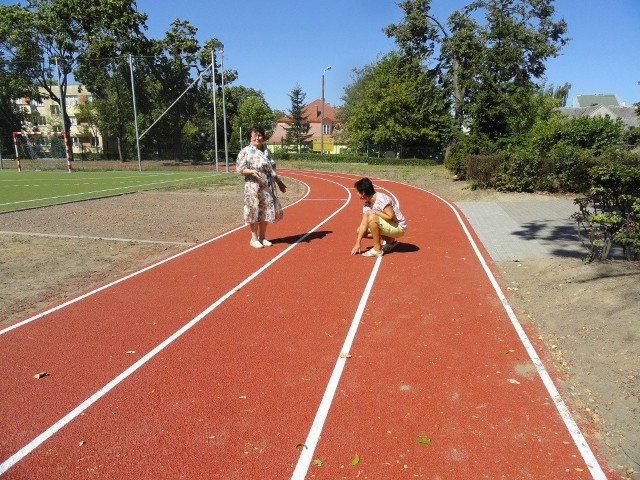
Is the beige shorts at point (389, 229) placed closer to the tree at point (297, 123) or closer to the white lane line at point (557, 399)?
the white lane line at point (557, 399)

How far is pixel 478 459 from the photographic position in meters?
2.81

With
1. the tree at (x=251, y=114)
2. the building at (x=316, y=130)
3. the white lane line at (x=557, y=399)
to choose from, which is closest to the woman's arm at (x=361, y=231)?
the white lane line at (x=557, y=399)

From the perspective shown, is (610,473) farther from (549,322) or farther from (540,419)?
(549,322)

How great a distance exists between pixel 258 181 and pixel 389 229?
246 centimetres

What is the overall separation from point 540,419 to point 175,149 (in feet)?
122

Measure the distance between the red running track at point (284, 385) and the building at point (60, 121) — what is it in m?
37.7

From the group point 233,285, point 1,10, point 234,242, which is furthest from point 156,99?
point 233,285

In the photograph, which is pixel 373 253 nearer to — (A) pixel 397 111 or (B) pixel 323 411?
(B) pixel 323 411

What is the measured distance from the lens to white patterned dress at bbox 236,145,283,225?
7.83 m

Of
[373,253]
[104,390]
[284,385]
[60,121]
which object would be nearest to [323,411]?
[284,385]

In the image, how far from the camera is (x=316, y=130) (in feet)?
293

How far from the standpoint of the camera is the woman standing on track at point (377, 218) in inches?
289

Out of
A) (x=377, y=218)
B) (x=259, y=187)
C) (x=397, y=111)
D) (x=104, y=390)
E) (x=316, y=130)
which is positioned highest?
(x=316, y=130)

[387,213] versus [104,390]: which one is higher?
[387,213]
